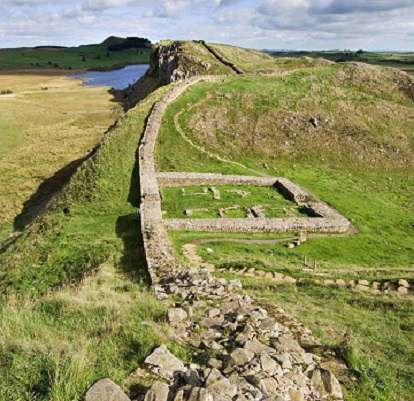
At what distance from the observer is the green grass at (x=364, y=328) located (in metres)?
8.38

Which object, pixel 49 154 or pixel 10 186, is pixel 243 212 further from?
pixel 49 154

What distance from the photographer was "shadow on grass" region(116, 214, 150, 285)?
16438 millimetres

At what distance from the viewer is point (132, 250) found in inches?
775

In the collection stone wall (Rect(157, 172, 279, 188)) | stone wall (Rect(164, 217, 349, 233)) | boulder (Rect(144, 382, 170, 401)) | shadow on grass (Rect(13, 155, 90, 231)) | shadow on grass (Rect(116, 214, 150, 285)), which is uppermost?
boulder (Rect(144, 382, 170, 401))

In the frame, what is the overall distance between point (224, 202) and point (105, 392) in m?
22.4

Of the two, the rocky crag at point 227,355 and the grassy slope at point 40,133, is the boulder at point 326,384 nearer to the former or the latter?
the rocky crag at point 227,355

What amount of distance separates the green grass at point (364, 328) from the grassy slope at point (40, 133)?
24.3m

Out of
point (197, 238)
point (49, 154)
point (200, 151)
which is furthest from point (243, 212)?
point (49, 154)

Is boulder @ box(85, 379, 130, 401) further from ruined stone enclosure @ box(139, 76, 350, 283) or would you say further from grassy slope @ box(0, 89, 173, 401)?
ruined stone enclosure @ box(139, 76, 350, 283)

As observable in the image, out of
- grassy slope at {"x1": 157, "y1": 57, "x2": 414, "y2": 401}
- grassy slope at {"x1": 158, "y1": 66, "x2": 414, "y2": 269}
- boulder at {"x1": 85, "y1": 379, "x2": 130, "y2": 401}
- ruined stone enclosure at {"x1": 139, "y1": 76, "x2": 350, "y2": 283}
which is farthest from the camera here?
grassy slope at {"x1": 158, "y1": 66, "x2": 414, "y2": 269}

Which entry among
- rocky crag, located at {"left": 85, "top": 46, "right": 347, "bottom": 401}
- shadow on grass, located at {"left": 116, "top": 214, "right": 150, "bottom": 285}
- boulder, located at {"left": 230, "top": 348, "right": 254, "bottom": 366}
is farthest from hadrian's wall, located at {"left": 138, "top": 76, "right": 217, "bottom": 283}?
boulder, located at {"left": 230, "top": 348, "right": 254, "bottom": 366}

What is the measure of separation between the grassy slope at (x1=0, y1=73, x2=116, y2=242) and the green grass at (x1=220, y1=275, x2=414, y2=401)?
24307mm

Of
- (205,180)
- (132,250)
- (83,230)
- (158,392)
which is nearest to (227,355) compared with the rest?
(158,392)

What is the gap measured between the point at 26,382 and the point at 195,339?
3.80 meters
